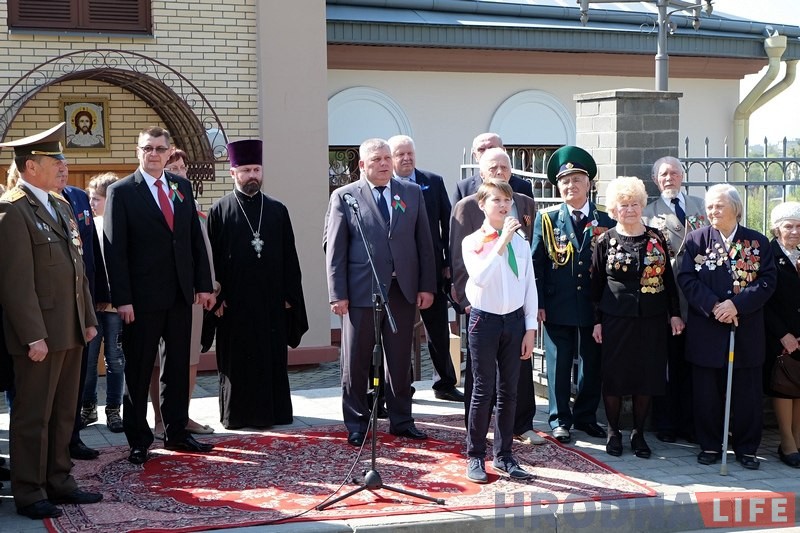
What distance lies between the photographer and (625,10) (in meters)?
16.3

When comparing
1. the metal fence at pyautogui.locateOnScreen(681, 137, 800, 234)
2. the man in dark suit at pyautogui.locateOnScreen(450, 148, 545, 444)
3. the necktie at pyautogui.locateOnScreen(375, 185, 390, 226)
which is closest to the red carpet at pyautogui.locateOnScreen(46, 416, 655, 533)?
the man in dark suit at pyautogui.locateOnScreen(450, 148, 545, 444)

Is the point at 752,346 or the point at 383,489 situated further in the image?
the point at 752,346

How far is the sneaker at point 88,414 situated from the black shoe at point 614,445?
3.82 metres

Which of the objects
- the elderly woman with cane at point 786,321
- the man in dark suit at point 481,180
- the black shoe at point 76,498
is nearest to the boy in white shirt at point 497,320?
the man in dark suit at point 481,180

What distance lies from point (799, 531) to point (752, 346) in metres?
1.36

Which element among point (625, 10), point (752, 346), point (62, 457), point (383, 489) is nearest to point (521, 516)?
point (383, 489)

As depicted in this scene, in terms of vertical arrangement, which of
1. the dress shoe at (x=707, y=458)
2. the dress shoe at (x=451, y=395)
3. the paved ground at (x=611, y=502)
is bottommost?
the paved ground at (x=611, y=502)

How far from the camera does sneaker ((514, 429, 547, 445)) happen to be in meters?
7.64

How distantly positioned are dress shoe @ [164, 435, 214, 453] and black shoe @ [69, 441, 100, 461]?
1.59 ft

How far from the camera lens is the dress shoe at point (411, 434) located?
307 inches

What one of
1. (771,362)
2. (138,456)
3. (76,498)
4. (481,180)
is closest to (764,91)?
(481,180)

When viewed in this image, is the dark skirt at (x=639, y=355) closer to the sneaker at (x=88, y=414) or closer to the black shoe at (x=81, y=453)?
the black shoe at (x=81, y=453)

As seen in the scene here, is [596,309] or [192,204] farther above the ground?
[192,204]

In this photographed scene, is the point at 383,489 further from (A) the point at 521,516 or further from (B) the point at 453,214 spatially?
(B) the point at 453,214
